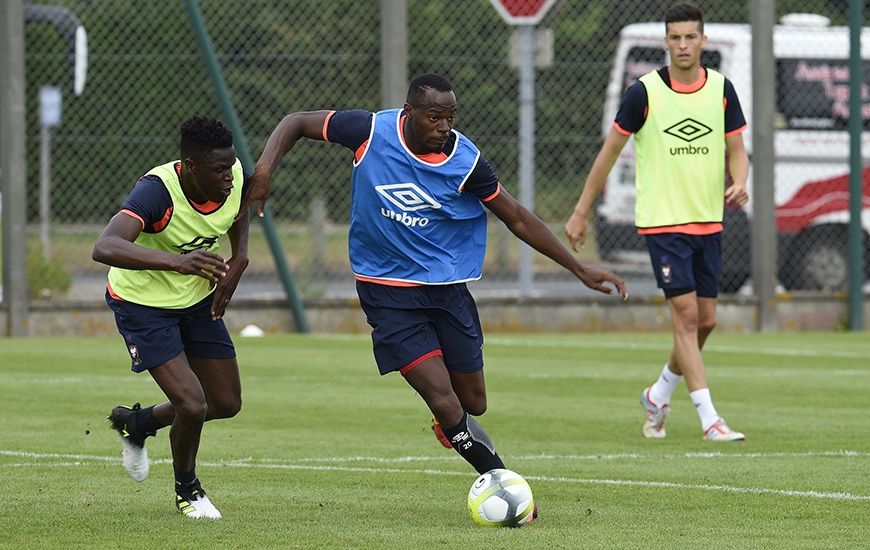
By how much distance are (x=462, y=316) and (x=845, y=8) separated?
39.1ft

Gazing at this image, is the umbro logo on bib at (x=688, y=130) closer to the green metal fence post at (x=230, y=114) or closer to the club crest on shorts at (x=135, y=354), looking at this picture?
the club crest on shorts at (x=135, y=354)

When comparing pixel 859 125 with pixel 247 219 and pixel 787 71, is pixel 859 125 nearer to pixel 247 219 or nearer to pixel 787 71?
pixel 787 71

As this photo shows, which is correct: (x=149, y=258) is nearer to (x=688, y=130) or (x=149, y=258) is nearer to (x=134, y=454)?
(x=134, y=454)

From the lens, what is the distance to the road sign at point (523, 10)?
49.5ft

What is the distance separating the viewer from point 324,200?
15.2 m

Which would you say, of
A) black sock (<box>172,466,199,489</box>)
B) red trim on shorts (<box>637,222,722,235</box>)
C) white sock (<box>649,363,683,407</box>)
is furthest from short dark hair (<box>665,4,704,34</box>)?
black sock (<box>172,466,199,489</box>)

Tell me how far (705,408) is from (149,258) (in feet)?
12.6

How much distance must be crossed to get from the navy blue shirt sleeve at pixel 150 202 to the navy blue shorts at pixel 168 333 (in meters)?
0.36

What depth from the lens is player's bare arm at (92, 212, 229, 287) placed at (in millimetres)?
5512

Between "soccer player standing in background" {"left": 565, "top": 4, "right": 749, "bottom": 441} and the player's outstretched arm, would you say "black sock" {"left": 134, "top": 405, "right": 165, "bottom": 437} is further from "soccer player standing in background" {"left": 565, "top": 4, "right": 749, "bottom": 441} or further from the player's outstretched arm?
"soccer player standing in background" {"left": 565, "top": 4, "right": 749, "bottom": 441}

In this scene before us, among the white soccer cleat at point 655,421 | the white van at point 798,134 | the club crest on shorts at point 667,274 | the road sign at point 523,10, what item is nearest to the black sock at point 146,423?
the white soccer cleat at point 655,421

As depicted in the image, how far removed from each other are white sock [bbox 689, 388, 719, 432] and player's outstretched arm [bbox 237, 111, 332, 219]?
3061 mm

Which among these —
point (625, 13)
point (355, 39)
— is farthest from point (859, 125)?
point (355, 39)

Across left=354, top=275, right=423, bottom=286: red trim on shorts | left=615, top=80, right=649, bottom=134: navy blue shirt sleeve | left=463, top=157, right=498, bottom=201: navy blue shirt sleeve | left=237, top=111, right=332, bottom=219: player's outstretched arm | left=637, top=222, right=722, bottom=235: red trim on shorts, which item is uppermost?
left=237, top=111, right=332, bottom=219: player's outstretched arm
